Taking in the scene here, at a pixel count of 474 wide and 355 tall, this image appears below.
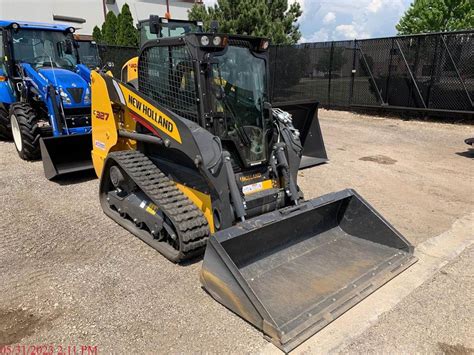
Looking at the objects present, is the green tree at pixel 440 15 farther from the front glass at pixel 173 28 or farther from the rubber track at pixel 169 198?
the rubber track at pixel 169 198

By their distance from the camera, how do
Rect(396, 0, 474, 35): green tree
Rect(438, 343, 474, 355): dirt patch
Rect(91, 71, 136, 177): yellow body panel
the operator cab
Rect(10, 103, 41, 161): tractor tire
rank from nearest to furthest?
Rect(438, 343, 474, 355): dirt patch, the operator cab, Rect(91, 71, 136, 177): yellow body panel, Rect(10, 103, 41, 161): tractor tire, Rect(396, 0, 474, 35): green tree

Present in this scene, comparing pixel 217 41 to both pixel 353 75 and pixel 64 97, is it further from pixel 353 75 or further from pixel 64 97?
pixel 353 75

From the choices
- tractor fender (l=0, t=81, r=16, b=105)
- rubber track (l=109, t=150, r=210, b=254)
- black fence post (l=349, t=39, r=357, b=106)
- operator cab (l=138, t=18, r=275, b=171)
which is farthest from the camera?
black fence post (l=349, t=39, r=357, b=106)

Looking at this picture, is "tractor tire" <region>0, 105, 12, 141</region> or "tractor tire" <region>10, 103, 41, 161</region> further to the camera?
"tractor tire" <region>0, 105, 12, 141</region>

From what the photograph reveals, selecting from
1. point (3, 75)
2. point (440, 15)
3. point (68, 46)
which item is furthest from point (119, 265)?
point (440, 15)

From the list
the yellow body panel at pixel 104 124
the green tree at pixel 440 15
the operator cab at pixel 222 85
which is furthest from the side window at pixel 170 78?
the green tree at pixel 440 15

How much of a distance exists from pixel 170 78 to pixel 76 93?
12.1ft

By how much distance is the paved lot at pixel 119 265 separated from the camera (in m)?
2.78

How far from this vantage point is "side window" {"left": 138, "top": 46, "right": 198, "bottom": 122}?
3.79 m

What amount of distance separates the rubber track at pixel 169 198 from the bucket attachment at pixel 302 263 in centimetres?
47

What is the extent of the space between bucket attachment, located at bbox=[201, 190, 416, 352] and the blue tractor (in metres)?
3.93

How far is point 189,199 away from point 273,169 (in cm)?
96

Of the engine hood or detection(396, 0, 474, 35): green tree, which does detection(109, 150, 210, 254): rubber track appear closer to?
the engine hood

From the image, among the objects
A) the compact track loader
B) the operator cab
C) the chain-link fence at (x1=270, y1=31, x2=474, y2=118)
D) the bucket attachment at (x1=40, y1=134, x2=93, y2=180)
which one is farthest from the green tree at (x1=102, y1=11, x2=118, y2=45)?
the operator cab
